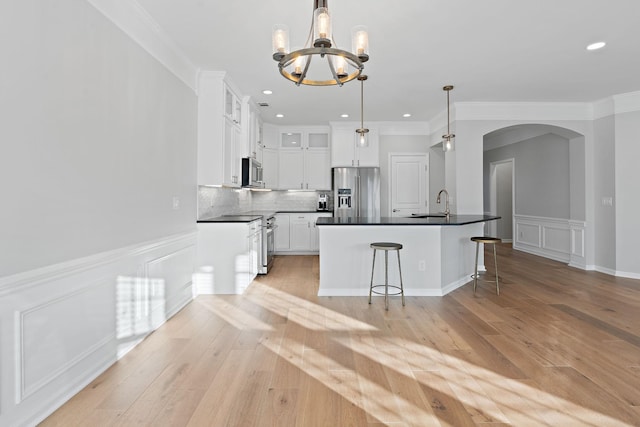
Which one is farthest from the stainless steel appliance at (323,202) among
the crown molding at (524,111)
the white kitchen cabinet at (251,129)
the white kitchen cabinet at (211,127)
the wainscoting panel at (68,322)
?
the wainscoting panel at (68,322)

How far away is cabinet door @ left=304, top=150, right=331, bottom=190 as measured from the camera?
7.34 meters

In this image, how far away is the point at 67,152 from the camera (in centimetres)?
204

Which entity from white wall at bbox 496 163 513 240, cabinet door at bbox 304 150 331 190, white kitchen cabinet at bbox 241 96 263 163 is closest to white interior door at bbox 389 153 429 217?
cabinet door at bbox 304 150 331 190

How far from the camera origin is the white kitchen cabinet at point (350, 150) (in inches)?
275

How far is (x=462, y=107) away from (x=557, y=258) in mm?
3483

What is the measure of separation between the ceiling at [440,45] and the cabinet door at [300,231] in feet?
8.29

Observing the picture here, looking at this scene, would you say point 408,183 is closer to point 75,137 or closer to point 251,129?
point 251,129

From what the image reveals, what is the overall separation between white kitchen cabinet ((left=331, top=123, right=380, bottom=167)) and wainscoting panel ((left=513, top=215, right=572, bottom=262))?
3.53m

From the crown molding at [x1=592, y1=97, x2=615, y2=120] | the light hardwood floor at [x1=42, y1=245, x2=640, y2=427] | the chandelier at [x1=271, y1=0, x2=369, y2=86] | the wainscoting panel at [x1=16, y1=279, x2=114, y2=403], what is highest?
the crown molding at [x1=592, y1=97, x2=615, y2=120]

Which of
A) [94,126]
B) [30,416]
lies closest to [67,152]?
[94,126]

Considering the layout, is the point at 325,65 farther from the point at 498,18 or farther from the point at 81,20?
the point at 81,20

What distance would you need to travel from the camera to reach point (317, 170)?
7352 mm

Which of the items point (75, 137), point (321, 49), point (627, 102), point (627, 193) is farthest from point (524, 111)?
point (75, 137)

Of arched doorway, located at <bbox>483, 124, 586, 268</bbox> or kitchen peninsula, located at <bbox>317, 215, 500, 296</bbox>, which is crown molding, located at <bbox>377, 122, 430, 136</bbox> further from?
kitchen peninsula, located at <bbox>317, 215, 500, 296</bbox>
